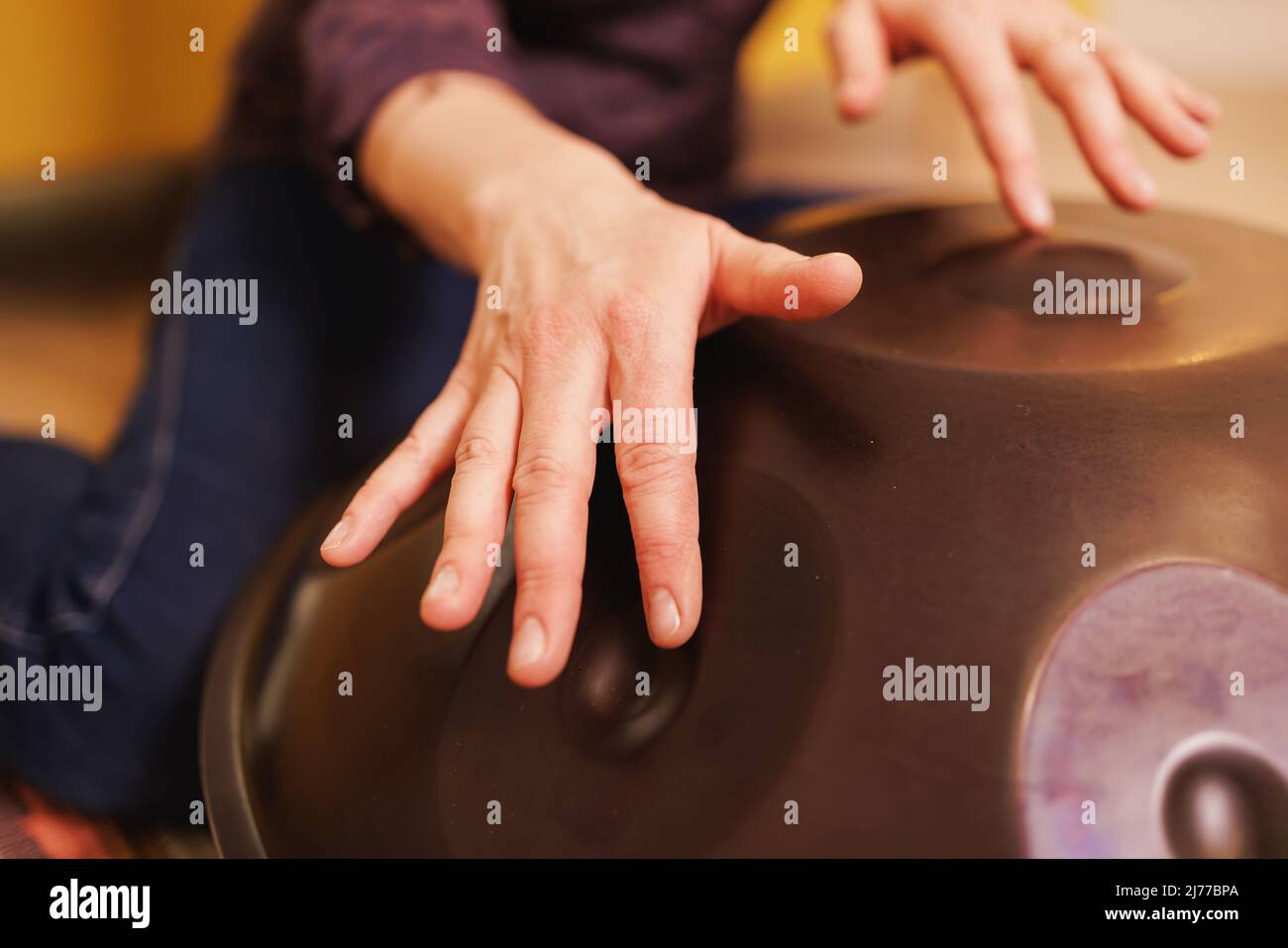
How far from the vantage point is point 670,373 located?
397 mm

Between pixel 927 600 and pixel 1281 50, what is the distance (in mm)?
1694

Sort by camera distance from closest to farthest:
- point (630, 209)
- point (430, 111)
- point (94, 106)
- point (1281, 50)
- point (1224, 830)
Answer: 1. point (1224, 830)
2. point (630, 209)
3. point (430, 111)
4. point (94, 106)
5. point (1281, 50)

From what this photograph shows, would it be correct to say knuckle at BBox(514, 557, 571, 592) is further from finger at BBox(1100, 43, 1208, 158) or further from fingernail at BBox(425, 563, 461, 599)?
finger at BBox(1100, 43, 1208, 158)

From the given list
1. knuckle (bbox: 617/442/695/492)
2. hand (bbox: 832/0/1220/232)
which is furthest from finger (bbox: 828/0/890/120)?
knuckle (bbox: 617/442/695/492)

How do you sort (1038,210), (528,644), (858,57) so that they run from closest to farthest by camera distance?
(528,644) → (1038,210) → (858,57)

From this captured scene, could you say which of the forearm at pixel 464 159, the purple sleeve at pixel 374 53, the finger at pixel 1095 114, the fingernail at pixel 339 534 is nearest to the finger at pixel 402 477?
the fingernail at pixel 339 534

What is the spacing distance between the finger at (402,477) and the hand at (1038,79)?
0.32m

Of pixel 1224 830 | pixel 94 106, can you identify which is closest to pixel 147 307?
pixel 94 106

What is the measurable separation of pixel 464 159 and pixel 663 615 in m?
0.31

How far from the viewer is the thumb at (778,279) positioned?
0.39 metres

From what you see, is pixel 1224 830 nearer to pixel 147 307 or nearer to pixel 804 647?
pixel 804 647

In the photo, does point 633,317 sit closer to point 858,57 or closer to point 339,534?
point 339,534

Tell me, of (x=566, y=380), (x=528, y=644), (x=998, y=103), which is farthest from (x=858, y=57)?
(x=528, y=644)

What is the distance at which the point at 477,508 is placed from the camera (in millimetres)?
378
